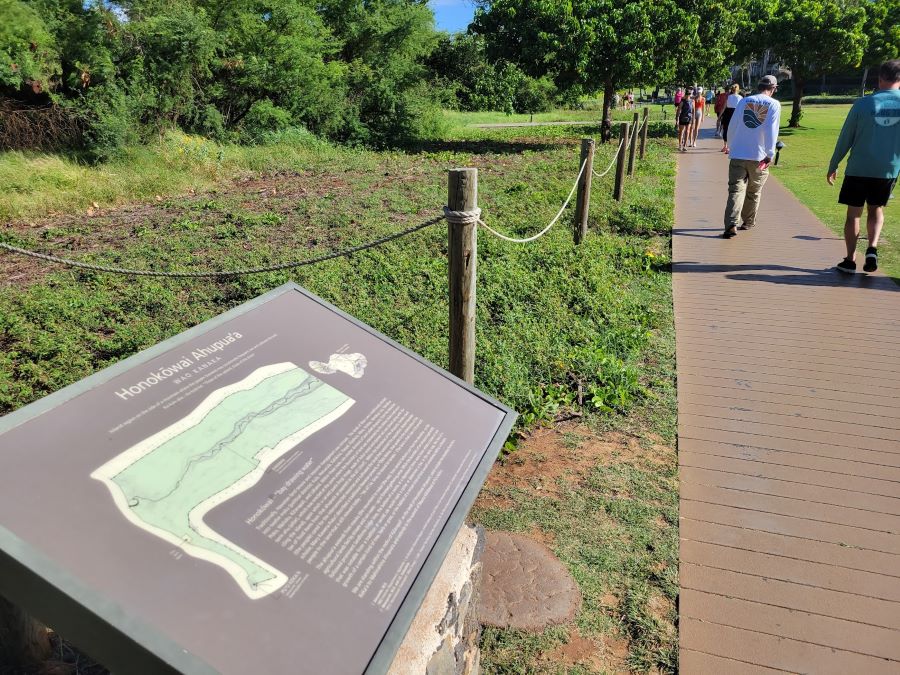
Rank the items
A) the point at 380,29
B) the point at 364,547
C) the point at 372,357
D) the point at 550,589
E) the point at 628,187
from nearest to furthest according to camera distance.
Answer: the point at 364,547
the point at 372,357
the point at 550,589
the point at 628,187
the point at 380,29

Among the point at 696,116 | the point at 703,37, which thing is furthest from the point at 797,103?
the point at 696,116

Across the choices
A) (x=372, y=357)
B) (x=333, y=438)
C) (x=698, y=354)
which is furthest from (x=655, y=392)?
(x=333, y=438)

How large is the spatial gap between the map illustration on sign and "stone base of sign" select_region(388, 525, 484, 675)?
0.69 metres

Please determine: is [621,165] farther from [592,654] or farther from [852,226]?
[592,654]

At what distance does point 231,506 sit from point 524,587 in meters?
1.64

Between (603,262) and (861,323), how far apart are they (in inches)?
99.7

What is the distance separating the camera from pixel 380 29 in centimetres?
2380

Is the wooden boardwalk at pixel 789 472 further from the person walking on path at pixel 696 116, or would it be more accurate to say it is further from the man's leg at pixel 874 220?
the person walking on path at pixel 696 116

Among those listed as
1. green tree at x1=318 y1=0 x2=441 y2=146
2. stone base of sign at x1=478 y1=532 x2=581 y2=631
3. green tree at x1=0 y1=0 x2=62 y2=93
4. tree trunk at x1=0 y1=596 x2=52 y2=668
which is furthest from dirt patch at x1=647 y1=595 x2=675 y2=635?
green tree at x1=318 y1=0 x2=441 y2=146

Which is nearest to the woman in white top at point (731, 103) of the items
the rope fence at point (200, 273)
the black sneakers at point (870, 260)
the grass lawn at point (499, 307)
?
the grass lawn at point (499, 307)

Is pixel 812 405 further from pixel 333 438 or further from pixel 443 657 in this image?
pixel 333 438

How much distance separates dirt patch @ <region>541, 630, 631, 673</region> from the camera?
→ 8.37 feet

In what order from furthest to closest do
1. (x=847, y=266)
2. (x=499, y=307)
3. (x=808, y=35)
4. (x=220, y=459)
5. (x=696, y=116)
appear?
(x=808, y=35) < (x=696, y=116) < (x=847, y=266) < (x=499, y=307) < (x=220, y=459)

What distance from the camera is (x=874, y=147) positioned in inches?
241
